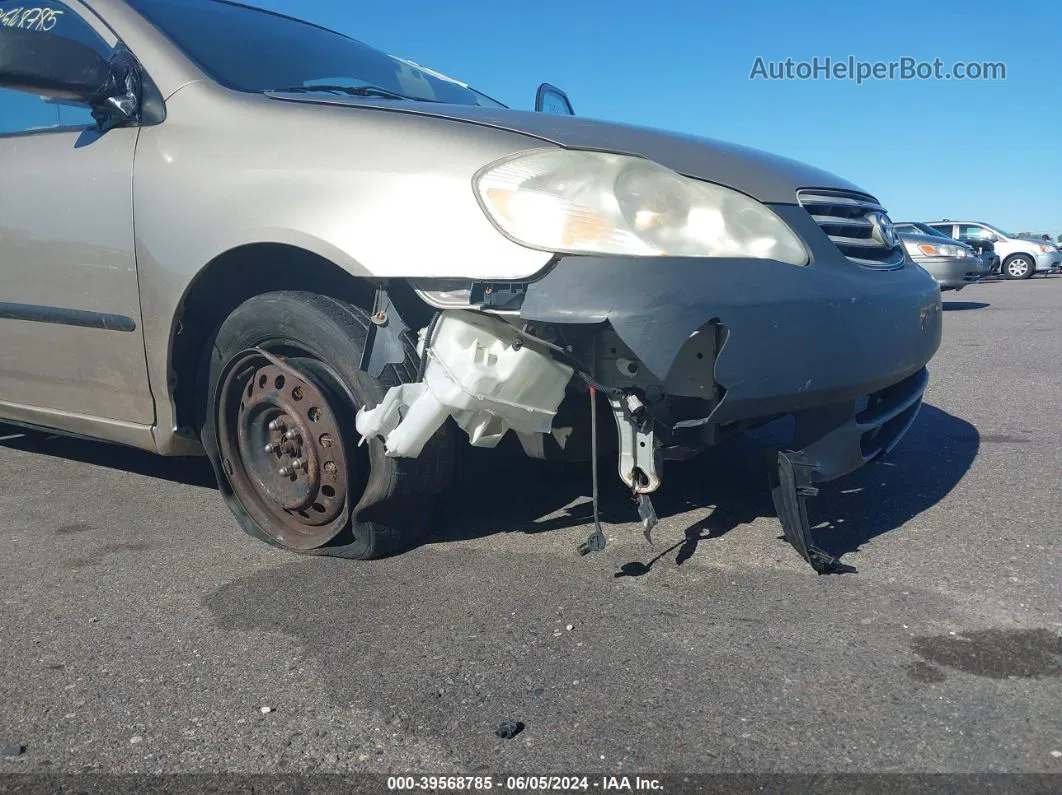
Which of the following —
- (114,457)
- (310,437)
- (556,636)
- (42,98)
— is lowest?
(114,457)

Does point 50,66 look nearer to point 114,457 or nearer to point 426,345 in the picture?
point 426,345

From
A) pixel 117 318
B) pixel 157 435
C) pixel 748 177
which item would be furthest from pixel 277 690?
pixel 748 177

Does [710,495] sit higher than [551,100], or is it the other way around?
[551,100]

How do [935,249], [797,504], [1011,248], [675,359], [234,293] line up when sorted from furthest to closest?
1. [1011,248]
2. [935,249]
3. [234,293]
4. [797,504]
5. [675,359]

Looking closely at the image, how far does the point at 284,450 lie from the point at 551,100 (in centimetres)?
245

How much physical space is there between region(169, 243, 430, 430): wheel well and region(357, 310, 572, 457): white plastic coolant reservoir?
21 cm

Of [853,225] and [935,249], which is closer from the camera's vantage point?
[853,225]

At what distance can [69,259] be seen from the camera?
303cm

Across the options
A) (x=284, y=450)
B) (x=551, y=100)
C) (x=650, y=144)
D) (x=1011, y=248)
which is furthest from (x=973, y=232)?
(x=284, y=450)

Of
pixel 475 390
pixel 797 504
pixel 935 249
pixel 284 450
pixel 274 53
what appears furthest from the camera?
pixel 935 249

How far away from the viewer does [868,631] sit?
86.2 inches

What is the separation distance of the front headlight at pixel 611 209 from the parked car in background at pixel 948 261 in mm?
11621

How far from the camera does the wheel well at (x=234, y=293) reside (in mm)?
2637

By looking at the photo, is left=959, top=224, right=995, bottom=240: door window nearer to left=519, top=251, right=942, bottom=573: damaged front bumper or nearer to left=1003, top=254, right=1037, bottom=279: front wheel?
left=1003, top=254, right=1037, bottom=279: front wheel
